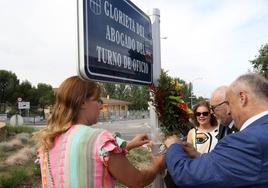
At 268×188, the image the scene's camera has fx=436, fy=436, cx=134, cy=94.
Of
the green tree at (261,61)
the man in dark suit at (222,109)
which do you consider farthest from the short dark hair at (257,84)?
the green tree at (261,61)

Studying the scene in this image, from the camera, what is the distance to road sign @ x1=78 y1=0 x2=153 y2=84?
2.55 metres

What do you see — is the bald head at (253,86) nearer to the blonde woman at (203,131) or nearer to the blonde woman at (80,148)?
the blonde woman at (80,148)

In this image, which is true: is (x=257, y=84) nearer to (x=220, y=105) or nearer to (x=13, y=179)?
(x=220, y=105)

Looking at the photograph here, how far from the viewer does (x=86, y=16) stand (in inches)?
100

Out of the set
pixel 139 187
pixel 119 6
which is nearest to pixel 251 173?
pixel 139 187

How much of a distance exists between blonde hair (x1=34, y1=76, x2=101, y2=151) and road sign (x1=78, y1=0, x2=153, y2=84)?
0.08 m

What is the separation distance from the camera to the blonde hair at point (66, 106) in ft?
8.40

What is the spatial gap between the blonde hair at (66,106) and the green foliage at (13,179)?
7.13 m

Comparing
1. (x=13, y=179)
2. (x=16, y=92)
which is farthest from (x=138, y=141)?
(x=16, y=92)

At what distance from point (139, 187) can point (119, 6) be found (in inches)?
50.7

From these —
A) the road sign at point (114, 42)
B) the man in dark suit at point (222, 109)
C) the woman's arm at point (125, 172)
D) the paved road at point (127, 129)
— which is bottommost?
the paved road at point (127, 129)

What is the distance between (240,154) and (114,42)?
4.12 ft

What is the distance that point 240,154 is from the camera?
82.7 inches

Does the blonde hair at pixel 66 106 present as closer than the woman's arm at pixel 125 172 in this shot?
No
